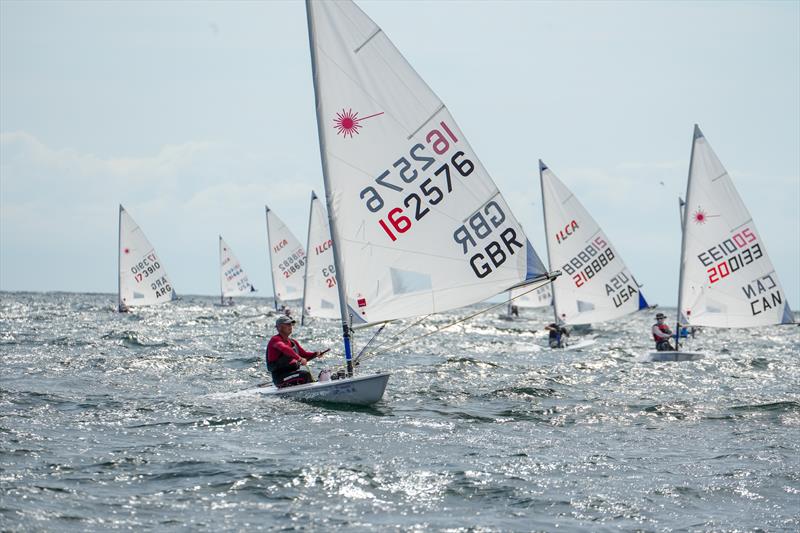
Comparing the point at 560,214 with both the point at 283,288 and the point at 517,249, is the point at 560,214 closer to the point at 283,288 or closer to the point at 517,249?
the point at 517,249

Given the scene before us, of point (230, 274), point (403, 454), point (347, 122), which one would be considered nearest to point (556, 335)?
point (347, 122)

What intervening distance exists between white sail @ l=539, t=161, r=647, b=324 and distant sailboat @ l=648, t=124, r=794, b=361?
3722mm

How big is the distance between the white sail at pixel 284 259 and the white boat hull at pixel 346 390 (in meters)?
36.6

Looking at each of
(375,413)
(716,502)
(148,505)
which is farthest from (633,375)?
(148,505)

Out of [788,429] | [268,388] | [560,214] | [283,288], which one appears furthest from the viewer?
[283,288]

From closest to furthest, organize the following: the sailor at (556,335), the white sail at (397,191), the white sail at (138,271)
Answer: the white sail at (397,191) → the sailor at (556,335) → the white sail at (138,271)

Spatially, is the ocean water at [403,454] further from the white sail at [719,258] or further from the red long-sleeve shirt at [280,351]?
the white sail at [719,258]

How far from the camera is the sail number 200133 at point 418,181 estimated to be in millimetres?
13156

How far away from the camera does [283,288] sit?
5250cm

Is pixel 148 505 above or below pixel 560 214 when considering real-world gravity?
below

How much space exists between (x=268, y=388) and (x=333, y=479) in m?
5.41

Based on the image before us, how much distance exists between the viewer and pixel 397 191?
1322cm

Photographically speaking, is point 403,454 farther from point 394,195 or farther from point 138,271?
point 138,271

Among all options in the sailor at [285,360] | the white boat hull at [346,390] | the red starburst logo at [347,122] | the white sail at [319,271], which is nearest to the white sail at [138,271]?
the white sail at [319,271]
